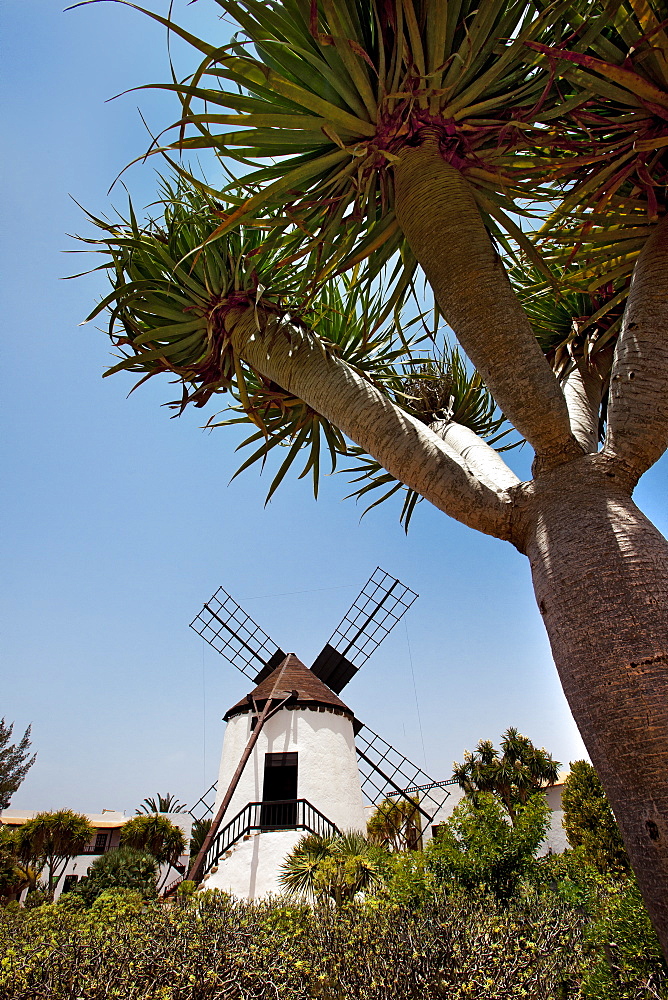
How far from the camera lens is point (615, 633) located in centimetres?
214

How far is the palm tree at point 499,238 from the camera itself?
7.08 ft

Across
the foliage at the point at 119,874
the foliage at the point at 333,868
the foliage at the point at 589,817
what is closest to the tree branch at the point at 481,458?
the foliage at the point at 333,868

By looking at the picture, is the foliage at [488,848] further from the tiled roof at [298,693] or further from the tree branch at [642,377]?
the tiled roof at [298,693]

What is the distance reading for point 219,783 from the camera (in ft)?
52.0

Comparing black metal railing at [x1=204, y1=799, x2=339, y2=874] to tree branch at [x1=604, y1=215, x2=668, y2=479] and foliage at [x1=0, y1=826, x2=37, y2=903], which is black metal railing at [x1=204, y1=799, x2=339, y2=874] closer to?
foliage at [x1=0, y1=826, x2=37, y2=903]

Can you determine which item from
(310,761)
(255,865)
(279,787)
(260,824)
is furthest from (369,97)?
(279,787)

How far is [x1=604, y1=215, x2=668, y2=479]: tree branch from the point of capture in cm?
265

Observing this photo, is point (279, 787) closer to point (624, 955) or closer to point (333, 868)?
point (333, 868)

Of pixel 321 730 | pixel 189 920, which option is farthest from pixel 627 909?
pixel 321 730

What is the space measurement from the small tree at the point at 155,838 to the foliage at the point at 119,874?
3.23 metres

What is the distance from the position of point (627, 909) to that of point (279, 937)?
2.25m

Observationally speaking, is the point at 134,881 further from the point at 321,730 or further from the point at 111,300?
the point at 111,300

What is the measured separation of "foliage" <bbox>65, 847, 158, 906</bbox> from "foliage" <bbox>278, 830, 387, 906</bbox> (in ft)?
31.2

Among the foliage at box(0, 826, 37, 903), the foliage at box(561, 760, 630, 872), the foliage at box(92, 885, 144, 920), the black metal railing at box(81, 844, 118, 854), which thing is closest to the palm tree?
the foliage at box(92, 885, 144, 920)
